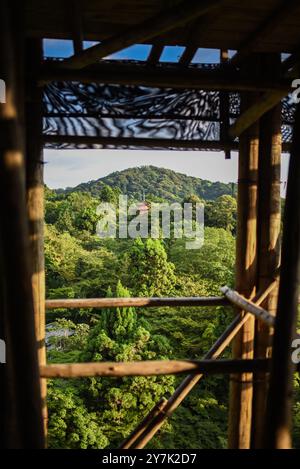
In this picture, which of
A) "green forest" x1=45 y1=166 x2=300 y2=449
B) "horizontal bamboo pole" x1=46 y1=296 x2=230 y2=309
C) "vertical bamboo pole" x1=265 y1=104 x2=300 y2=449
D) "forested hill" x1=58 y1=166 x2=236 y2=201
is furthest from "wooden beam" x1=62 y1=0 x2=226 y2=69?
"forested hill" x1=58 y1=166 x2=236 y2=201

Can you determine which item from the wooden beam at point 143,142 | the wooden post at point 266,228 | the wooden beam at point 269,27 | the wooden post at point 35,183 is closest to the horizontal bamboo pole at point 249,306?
the wooden post at point 266,228

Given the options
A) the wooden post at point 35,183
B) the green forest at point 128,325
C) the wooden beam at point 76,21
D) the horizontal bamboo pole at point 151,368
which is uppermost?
the wooden beam at point 76,21

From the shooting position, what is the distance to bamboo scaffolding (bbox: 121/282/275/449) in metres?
2.92

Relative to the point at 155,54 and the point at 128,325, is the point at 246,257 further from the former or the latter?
the point at 128,325

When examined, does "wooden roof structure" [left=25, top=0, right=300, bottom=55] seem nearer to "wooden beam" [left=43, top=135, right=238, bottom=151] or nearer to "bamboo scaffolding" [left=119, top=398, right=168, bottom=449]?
"wooden beam" [left=43, top=135, right=238, bottom=151]

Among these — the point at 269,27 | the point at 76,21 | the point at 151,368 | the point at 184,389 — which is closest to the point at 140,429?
the point at 184,389

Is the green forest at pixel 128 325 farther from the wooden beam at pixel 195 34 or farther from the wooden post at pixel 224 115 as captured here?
the wooden beam at pixel 195 34

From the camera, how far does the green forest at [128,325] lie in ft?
39.5

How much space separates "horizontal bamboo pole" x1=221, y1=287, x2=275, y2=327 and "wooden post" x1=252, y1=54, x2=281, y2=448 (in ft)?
0.98

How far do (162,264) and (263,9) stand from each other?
15327 millimetres

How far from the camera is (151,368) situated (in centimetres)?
241

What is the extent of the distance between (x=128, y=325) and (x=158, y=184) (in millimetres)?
26907

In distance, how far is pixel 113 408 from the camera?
12164 millimetres

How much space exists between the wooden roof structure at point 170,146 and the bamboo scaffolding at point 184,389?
11 mm
